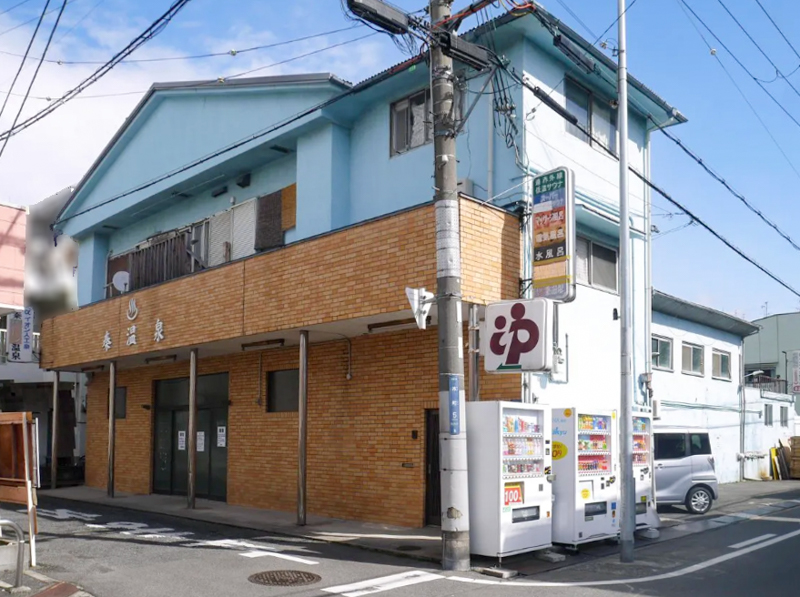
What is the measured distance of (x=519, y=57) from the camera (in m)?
14.2

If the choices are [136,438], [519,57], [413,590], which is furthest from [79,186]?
[413,590]

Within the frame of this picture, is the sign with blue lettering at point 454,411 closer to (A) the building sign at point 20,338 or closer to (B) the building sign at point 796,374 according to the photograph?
(A) the building sign at point 20,338

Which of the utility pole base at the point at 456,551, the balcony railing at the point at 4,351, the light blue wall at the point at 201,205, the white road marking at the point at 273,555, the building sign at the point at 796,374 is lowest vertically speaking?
the white road marking at the point at 273,555

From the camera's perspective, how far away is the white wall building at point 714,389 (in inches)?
894

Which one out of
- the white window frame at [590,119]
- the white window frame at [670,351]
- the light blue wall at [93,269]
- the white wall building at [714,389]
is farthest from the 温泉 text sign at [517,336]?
the light blue wall at [93,269]

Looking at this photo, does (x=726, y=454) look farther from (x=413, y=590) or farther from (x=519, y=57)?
(x=413, y=590)

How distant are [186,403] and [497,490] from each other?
1266cm

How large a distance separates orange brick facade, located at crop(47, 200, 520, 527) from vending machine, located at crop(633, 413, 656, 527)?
2226mm

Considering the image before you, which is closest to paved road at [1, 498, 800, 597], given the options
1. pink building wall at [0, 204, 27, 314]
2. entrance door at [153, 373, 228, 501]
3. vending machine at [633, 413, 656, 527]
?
vending machine at [633, 413, 656, 527]

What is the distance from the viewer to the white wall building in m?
22.7

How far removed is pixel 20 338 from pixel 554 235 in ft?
64.2

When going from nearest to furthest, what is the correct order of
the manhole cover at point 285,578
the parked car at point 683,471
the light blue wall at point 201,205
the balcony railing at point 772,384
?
the manhole cover at point 285,578
the parked car at point 683,471
the light blue wall at point 201,205
the balcony railing at point 772,384

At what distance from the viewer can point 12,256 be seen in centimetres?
1303

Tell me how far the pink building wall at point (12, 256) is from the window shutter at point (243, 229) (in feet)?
20.2
